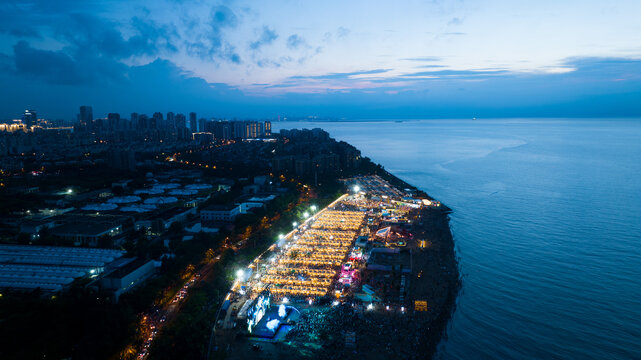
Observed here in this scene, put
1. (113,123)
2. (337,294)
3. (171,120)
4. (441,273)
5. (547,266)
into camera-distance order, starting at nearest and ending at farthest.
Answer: (337,294), (441,273), (547,266), (113,123), (171,120)

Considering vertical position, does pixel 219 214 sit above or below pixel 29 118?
below

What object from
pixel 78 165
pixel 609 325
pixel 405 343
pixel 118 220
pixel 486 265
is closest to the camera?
pixel 405 343

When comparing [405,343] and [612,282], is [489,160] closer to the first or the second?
[612,282]

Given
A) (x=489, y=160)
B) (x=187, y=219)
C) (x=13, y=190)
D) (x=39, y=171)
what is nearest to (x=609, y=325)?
A: (x=187, y=219)

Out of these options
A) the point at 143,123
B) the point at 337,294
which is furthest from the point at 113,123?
the point at 337,294

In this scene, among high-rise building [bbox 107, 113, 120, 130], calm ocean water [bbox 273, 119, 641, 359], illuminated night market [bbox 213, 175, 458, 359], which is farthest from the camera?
high-rise building [bbox 107, 113, 120, 130]

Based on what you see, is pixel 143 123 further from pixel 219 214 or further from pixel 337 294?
pixel 337 294

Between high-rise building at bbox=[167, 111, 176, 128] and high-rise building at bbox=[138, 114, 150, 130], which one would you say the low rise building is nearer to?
high-rise building at bbox=[138, 114, 150, 130]

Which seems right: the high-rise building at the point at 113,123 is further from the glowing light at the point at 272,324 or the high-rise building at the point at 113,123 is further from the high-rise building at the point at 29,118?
the glowing light at the point at 272,324

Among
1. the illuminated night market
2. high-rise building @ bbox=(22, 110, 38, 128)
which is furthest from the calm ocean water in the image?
high-rise building @ bbox=(22, 110, 38, 128)
